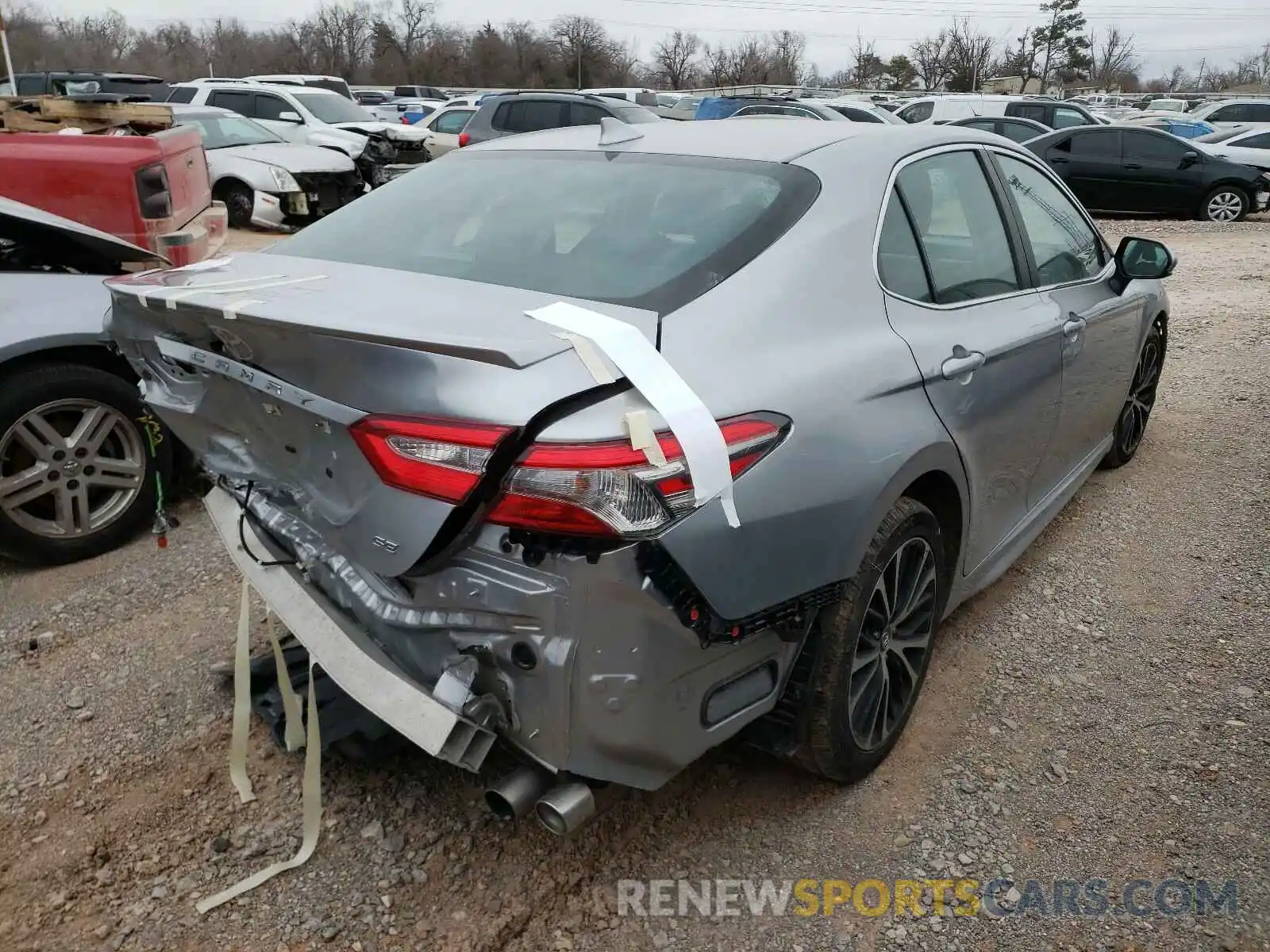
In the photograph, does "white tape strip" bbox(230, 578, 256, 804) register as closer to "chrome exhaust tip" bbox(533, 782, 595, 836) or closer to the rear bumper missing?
the rear bumper missing

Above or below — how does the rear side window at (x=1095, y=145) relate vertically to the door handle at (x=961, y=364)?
above

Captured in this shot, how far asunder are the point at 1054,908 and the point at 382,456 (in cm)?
186

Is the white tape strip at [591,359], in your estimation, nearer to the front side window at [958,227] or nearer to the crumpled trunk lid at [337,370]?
the crumpled trunk lid at [337,370]

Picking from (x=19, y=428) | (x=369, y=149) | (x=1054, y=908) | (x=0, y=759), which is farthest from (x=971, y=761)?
(x=369, y=149)

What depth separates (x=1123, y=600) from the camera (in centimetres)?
377

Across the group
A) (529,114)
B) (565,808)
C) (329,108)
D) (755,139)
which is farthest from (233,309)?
(329,108)

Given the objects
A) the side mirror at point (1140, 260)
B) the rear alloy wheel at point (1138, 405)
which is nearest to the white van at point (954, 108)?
the rear alloy wheel at point (1138, 405)

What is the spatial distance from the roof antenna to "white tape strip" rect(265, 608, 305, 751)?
66.3 inches

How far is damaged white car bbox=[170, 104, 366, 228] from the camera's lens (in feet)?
38.3

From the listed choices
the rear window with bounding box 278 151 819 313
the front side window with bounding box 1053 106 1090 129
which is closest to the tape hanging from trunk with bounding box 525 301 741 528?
the rear window with bounding box 278 151 819 313

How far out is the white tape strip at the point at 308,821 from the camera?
2.32 metres

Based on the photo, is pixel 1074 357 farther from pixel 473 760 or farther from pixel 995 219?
pixel 473 760

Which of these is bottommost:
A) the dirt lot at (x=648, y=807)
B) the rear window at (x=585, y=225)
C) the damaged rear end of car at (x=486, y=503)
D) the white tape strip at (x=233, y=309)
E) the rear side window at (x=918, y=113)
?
the dirt lot at (x=648, y=807)

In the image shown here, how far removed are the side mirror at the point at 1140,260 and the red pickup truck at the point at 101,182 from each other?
410 centimetres
